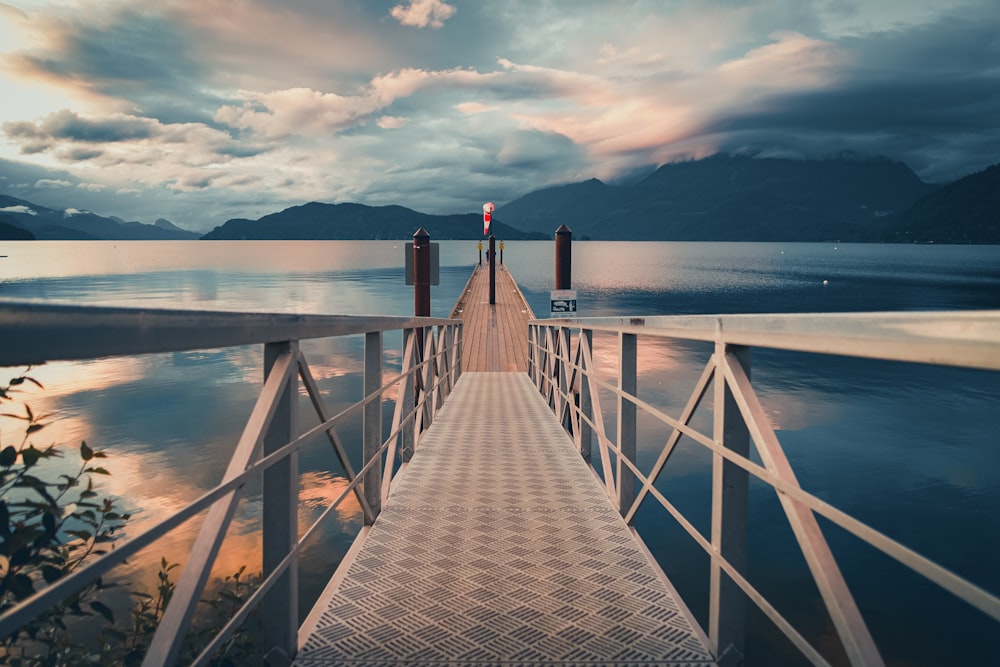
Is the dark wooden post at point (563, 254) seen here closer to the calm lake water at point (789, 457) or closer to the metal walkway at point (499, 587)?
the calm lake water at point (789, 457)

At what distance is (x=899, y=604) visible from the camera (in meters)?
9.74

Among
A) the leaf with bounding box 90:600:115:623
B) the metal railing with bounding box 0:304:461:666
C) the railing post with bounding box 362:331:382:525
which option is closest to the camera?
the metal railing with bounding box 0:304:461:666

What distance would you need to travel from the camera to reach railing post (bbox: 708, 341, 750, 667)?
2217mm

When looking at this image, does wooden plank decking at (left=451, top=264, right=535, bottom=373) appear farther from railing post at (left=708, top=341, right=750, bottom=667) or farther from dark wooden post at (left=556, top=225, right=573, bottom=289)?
railing post at (left=708, top=341, right=750, bottom=667)

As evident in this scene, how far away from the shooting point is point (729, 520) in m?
2.24

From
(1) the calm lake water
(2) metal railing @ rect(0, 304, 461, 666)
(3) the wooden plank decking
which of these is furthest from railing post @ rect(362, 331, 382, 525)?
(3) the wooden plank decking

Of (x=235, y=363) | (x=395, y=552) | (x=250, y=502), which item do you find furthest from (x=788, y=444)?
(x=235, y=363)

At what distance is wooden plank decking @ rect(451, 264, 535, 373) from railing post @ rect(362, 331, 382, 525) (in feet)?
38.0

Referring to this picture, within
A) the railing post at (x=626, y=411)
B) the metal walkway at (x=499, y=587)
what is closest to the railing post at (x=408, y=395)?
the metal walkway at (x=499, y=587)

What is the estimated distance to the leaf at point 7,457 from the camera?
1651mm

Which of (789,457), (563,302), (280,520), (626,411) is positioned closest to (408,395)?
(626,411)

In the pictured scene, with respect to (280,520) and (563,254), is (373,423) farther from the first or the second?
(563,254)

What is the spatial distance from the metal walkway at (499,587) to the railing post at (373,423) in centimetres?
16

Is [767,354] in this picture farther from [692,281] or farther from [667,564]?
[692,281]
